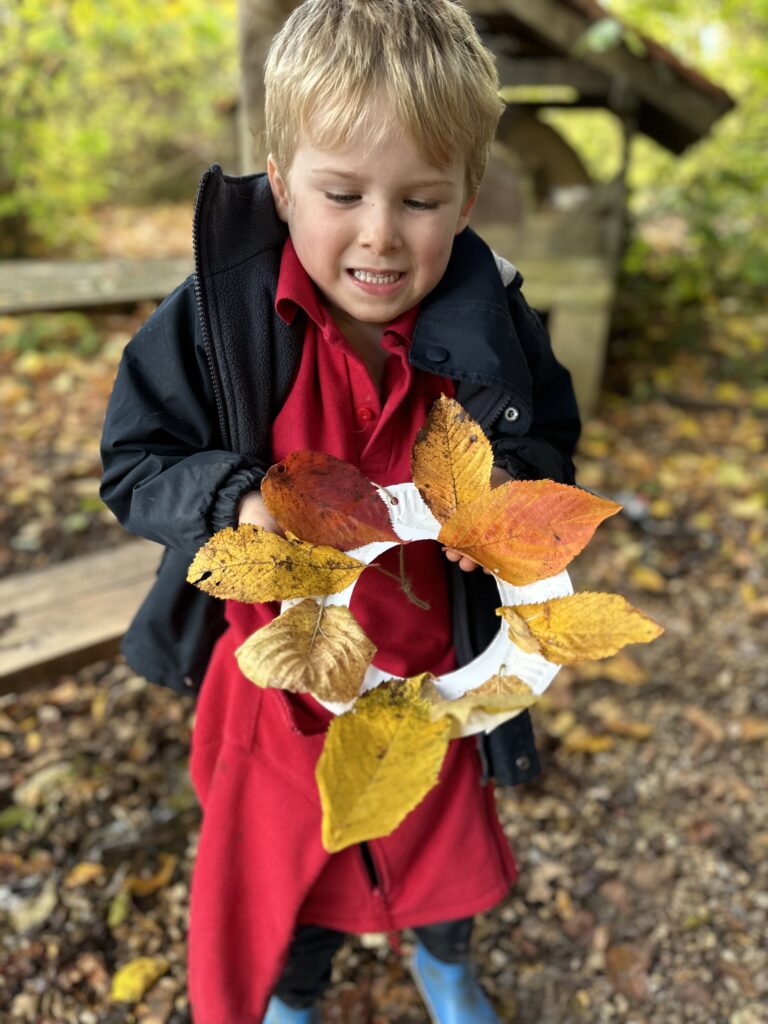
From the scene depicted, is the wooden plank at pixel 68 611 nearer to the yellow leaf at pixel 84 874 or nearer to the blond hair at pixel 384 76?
the yellow leaf at pixel 84 874

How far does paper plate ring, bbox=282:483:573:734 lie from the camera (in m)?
1.13

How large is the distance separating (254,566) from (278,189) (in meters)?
0.53

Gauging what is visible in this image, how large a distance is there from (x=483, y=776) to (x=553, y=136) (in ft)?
12.5

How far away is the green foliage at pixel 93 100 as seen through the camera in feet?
15.6

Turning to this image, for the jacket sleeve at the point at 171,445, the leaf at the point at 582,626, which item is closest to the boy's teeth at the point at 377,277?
the jacket sleeve at the point at 171,445

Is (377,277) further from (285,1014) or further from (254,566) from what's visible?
(285,1014)

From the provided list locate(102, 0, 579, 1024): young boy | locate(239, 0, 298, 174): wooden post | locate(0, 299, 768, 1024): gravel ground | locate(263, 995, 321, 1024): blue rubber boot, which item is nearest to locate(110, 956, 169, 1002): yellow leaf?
locate(0, 299, 768, 1024): gravel ground

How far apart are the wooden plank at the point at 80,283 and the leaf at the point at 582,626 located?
2239mm

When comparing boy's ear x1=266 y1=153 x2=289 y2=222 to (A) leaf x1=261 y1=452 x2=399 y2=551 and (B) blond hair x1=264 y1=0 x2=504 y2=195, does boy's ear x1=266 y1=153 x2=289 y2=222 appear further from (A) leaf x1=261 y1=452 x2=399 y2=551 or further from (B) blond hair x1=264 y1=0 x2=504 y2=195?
(A) leaf x1=261 y1=452 x2=399 y2=551

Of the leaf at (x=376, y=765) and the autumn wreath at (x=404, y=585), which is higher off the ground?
the autumn wreath at (x=404, y=585)

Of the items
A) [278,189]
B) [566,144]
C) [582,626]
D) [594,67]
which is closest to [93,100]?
[566,144]

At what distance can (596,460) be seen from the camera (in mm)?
3889

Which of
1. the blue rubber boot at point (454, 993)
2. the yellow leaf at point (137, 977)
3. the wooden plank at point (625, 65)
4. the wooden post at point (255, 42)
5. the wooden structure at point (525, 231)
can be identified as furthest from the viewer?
the wooden plank at point (625, 65)

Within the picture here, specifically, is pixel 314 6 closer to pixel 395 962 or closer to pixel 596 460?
pixel 395 962
